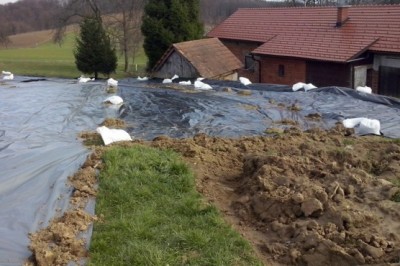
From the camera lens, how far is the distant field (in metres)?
33.4

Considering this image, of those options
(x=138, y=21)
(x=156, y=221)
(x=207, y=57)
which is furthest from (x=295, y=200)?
(x=138, y=21)

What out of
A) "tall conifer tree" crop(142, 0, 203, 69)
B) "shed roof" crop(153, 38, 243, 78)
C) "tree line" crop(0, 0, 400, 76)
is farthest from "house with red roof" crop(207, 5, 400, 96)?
"tree line" crop(0, 0, 400, 76)

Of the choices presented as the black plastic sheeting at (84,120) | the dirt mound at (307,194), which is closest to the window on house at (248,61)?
the black plastic sheeting at (84,120)

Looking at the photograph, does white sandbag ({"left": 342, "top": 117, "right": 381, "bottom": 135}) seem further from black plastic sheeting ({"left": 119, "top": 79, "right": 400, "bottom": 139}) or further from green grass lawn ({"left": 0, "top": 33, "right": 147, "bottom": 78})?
green grass lawn ({"left": 0, "top": 33, "right": 147, "bottom": 78})

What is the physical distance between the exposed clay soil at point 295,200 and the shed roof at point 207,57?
35.9ft

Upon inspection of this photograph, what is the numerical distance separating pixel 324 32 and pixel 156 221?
16.6 metres

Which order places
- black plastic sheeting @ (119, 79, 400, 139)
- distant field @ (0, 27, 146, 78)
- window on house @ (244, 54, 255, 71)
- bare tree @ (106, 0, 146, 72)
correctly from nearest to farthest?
black plastic sheeting @ (119, 79, 400, 139)
window on house @ (244, 54, 255, 71)
distant field @ (0, 27, 146, 78)
bare tree @ (106, 0, 146, 72)

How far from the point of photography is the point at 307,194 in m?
4.43

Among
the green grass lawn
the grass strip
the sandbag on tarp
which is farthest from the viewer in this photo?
the green grass lawn

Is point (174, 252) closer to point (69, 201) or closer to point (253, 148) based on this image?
point (69, 201)

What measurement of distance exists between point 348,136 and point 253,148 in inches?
81.0

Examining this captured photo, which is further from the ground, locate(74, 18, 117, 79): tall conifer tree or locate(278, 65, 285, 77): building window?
locate(74, 18, 117, 79): tall conifer tree

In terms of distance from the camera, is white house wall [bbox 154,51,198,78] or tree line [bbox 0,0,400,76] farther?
tree line [bbox 0,0,400,76]

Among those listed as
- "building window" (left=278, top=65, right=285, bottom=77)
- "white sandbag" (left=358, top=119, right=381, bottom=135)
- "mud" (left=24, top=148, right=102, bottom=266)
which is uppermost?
"mud" (left=24, top=148, right=102, bottom=266)
